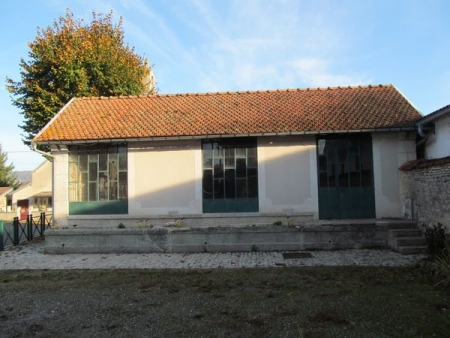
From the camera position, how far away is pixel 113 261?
380 inches

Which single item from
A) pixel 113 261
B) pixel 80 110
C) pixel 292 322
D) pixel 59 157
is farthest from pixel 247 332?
pixel 80 110

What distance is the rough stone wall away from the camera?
877 centimetres

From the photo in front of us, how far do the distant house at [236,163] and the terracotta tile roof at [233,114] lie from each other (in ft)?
0.22

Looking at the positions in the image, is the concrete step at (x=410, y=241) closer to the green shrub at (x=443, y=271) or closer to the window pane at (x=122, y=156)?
the green shrub at (x=443, y=271)

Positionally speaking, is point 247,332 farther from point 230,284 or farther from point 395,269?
point 395,269

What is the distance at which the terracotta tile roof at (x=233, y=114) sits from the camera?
12.2 metres

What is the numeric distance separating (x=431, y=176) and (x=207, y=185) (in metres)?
6.72

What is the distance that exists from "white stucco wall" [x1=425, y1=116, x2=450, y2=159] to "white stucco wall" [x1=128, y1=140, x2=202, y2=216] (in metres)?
7.33

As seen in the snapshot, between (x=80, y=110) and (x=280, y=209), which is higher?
(x=80, y=110)

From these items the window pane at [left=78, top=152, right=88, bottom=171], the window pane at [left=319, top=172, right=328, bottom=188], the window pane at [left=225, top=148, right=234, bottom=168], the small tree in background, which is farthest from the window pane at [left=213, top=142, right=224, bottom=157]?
the small tree in background

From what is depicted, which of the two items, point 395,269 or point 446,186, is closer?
point 395,269

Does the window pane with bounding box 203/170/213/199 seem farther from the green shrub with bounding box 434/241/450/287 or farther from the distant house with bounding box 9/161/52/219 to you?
the distant house with bounding box 9/161/52/219

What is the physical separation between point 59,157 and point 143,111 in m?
3.50

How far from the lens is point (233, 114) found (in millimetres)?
13414
